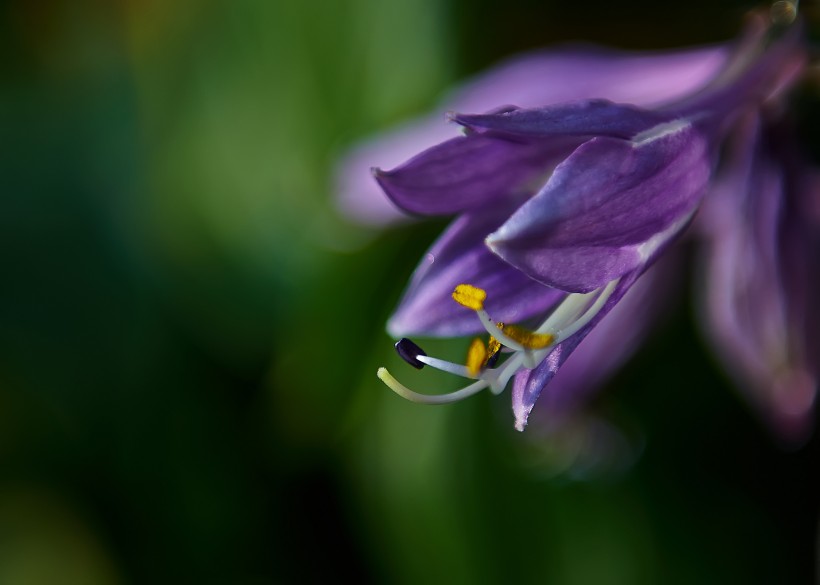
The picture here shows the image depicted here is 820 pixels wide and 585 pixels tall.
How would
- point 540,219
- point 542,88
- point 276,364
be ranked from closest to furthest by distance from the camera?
1. point 540,219
2. point 542,88
3. point 276,364

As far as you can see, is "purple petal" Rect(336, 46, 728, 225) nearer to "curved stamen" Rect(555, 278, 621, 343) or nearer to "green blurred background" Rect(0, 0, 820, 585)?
"green blurred background" Rect(0, 0, 820, 585)

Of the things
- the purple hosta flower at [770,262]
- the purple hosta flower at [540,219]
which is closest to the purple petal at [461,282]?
the purple hosta flower at [540,219]

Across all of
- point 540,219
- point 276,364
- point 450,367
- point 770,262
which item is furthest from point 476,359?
point 276,364

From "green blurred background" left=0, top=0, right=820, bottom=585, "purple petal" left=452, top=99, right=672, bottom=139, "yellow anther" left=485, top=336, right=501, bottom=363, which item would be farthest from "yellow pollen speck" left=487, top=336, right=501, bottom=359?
"green blurred background" left=0, top=0, right=820, bottom=585

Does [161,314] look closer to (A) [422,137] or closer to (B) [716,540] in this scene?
(A) [422,137]

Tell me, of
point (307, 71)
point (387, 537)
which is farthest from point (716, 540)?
point (307, 71)

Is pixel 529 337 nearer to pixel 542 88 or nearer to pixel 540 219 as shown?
pixel 540 219

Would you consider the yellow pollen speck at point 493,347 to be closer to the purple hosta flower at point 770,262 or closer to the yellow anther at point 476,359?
the yellow anther at point 476,359
